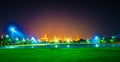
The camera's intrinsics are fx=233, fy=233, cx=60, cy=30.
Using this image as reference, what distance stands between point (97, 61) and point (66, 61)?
2.55 meters

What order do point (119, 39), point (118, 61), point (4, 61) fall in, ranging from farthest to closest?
point (119, 39), point (4, 61), point (118, 61)

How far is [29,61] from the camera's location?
19.8 meters

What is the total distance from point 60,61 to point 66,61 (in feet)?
1.67

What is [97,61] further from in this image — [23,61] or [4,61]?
[4,61]

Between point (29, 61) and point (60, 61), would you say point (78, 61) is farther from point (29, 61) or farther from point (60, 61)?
point (29, 61)

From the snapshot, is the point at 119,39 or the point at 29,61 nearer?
the point at 29,61

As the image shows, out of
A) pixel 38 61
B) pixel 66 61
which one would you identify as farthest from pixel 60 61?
pixel 38 61

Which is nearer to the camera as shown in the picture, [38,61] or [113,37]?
[38,61]

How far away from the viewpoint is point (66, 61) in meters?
19.3

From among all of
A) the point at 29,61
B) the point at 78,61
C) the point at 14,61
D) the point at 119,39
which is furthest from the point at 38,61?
the point at 119,39

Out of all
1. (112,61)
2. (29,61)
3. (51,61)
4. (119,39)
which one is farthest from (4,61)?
(119,39)

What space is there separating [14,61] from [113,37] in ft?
565

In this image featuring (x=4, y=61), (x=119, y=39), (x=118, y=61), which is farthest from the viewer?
(x=119, y=39)

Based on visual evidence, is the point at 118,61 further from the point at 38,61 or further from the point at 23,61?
the point at 23,61
